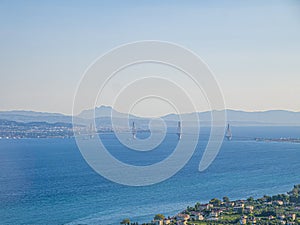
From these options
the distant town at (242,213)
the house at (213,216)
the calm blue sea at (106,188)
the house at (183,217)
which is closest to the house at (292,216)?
the distant town at (242,213)

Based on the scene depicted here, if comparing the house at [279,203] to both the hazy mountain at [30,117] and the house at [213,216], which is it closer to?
the house at [213,216]

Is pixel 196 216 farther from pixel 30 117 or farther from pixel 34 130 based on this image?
pixel 30 117

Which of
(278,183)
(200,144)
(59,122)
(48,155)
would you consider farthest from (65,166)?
(59,122)

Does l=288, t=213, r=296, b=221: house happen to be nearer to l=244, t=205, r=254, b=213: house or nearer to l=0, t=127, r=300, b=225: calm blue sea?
l=244, t=205, r=254, b=213: house

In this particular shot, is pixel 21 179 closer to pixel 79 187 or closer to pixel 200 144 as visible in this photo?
pixel 79 187

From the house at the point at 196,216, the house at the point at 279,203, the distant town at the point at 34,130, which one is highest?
the distant town at the point at 34,130

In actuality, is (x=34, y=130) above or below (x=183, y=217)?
above

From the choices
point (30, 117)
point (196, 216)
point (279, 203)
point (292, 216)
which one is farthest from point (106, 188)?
point (30, 117)
